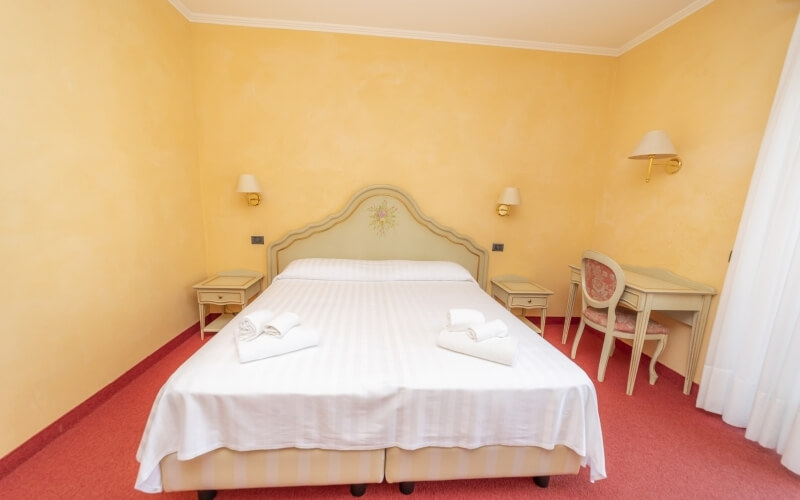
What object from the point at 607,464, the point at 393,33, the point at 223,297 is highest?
the point at 393,33

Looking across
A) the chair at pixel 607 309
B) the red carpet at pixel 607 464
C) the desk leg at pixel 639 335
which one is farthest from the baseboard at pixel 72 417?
the desk leg at pixel 639 335

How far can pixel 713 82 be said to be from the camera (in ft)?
6.82

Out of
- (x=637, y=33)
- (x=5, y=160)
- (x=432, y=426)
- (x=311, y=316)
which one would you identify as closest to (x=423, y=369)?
(x=432, y=426)

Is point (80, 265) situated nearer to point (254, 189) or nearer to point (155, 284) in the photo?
point (155, 284)

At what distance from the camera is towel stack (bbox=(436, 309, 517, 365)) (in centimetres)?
137

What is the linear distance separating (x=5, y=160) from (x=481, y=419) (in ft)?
7.56

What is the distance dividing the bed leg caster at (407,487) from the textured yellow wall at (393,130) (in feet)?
7.08

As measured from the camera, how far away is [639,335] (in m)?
2.13

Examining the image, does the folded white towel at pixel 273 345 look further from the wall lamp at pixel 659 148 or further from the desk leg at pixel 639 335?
the wall lamp at pixel 659 148

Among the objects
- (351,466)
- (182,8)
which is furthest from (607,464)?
(182,8)

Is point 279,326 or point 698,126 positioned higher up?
point 698,126

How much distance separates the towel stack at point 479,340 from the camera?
1.37m

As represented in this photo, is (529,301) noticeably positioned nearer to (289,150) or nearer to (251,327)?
(251,327)

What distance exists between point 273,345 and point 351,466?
588 mm
